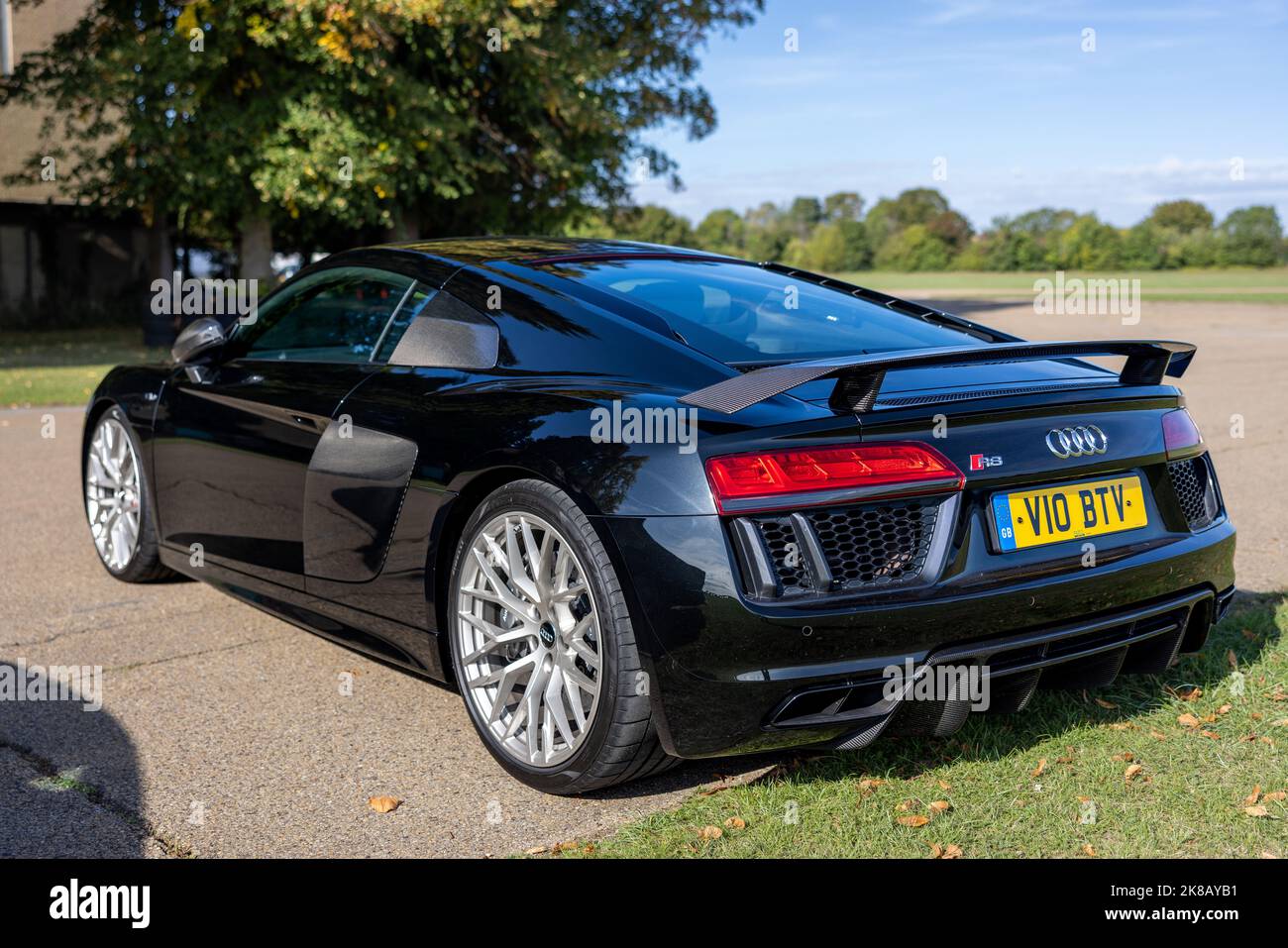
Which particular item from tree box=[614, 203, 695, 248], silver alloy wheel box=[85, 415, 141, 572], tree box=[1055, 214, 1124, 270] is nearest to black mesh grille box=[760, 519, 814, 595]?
silver alloy wheel box=[85, 415, 141, 572]

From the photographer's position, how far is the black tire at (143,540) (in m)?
5.23

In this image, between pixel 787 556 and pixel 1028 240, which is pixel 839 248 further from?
A: pixel 787 556

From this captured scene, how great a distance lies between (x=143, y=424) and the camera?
5184 mm

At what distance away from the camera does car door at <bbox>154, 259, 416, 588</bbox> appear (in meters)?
4.19

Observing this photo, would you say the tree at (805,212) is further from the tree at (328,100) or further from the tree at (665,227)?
the tree at (328,100)

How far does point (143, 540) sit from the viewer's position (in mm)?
5316

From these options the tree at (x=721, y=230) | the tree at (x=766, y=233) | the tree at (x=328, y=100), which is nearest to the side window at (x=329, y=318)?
the tree at (x=328, y=100)

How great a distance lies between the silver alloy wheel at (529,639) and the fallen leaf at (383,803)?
33 centimetres

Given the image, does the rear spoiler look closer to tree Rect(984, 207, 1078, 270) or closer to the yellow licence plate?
the yellow licence plate

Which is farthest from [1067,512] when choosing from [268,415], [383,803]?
[268,415]

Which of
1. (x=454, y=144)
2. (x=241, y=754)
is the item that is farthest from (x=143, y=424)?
(x=454, y=144)

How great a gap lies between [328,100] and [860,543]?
18.7 meters

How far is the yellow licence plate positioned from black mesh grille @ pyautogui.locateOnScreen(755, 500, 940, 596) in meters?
0.23
